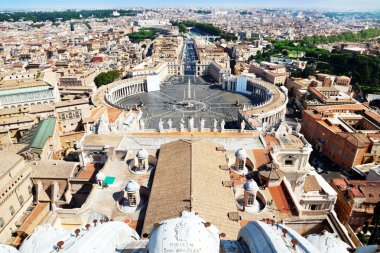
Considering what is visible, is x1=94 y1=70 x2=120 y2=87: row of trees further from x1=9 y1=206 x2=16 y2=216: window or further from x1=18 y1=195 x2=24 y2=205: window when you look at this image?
x1=9 y1=206 x2=16 y2=216: window

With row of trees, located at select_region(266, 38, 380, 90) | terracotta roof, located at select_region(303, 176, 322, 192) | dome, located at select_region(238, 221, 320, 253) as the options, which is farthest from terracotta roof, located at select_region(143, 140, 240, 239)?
row of trees, located at select_region(266, 38, 380, 90)

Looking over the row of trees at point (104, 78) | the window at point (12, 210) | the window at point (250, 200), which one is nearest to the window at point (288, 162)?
the window at point (250, 200)

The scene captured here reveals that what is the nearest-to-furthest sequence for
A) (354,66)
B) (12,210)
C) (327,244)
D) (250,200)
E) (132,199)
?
1. (327,244)
2. (250,200)
3. (132,199)
4. (12,210)
5. (354,66)

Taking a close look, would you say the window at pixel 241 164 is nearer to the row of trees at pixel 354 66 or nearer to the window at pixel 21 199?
the window at pixel 21 199

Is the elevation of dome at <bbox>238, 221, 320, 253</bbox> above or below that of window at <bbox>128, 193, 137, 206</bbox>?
above

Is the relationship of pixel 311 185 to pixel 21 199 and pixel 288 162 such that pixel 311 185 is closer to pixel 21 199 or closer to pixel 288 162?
pixel 288 162

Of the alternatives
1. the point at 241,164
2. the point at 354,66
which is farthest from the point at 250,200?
the point at 354,66
